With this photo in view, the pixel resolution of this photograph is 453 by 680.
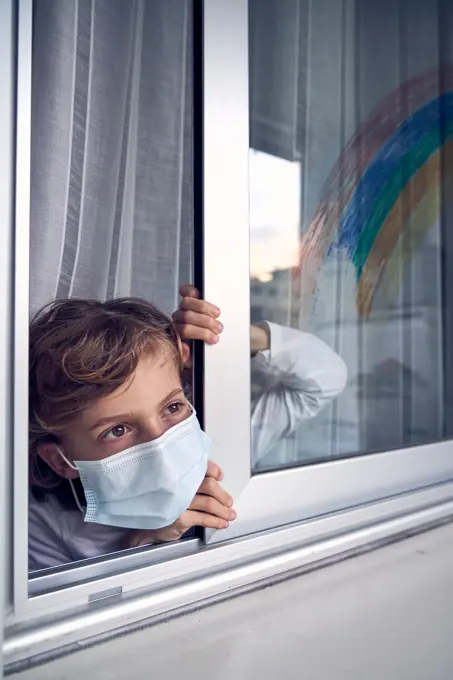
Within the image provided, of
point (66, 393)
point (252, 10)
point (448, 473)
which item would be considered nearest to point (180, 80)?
point (252, 10)

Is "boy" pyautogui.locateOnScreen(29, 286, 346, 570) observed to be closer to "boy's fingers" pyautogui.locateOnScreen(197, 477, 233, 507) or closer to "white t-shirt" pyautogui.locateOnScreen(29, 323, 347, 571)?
"boy's fingers" pyautogui.locateOnScreen(197, 477, 233, 507)

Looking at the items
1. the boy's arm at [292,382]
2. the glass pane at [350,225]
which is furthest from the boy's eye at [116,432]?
the boy's arm at [292,382]

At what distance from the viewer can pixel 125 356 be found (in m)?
0.89

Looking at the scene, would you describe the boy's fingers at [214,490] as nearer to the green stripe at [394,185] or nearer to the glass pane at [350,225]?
the glass pane at [350,225]

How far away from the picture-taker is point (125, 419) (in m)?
0.87

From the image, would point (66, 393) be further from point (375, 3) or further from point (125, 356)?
point (375, 3)

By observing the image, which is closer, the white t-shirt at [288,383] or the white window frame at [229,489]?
the white window frame at [229,489]

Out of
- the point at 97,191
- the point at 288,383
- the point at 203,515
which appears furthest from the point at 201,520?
the point at 288,383

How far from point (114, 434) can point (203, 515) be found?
0.66 ft

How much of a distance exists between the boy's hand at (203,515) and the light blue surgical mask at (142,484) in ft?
0.09

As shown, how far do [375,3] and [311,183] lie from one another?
61 centimetres

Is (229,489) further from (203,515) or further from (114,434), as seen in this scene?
(114,434)

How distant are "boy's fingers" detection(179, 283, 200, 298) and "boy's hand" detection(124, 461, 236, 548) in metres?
0.29

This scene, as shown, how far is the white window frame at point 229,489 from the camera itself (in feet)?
2.20
